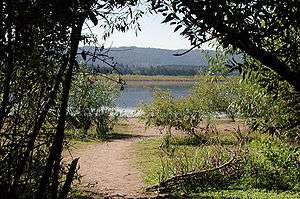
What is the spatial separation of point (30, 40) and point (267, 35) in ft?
8.66

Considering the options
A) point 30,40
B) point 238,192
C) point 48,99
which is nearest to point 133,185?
point 238,192

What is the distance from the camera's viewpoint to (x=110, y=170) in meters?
22.7

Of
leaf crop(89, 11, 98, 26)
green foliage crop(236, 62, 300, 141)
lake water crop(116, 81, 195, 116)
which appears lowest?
lake water crop(116, 81, 195, 116)

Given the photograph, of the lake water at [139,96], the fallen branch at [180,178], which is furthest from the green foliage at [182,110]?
the fallen branch at [180,178]

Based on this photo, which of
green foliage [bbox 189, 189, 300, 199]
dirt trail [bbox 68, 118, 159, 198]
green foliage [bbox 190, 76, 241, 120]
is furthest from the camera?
green foliage [bbox 190, 76, 241, 120]

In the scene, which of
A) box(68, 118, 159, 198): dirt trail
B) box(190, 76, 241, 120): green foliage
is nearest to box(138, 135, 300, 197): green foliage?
box(68, 118, 159, 198): dirt trail

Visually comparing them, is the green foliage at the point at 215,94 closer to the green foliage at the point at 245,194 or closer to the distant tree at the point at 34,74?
the green foliage at the point at 245,194

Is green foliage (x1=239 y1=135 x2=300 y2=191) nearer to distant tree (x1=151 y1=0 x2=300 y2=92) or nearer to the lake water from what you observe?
the lake water

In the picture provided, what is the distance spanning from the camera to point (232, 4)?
4.23 m

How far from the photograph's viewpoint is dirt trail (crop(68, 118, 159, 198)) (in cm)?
1725

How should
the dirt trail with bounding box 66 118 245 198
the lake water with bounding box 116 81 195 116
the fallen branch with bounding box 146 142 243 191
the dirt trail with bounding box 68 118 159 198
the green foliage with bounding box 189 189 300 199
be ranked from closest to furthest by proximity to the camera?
1. the green foliage with bounding box 189 189 300 199
2. the dirt trail with bounding box 66 118 245 198
3. the dirt trail with bounding box 68 118 159 198
4. the fallen branch with bounding box 146 142 243 191
5. the lake water with bounding box 116 81 195 116

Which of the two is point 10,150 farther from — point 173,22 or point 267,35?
point 267,35

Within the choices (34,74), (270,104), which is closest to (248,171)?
(270,104)

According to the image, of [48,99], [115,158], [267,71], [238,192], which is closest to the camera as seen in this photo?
[267,71]
